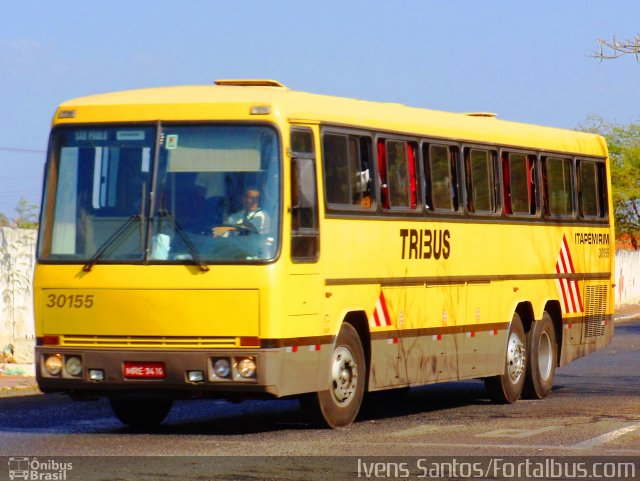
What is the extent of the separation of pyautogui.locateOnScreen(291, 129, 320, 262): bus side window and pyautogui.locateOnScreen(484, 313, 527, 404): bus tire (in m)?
4.66

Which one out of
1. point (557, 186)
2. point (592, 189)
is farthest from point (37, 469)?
point (592, 189)

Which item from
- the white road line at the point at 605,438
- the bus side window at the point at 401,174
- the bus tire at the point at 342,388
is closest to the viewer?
the white road line at the point at 605,438

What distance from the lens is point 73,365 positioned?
13500 mm

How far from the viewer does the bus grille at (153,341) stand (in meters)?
13.2

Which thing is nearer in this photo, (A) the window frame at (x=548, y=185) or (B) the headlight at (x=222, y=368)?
(B) the headlight at (x=222, y=368)

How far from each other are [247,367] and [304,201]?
156 centimetres

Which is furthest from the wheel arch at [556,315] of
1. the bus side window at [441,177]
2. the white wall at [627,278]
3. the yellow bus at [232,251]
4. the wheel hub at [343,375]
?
the white wall at [627,278]

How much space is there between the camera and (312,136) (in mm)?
13992

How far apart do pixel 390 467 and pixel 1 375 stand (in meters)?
11.1

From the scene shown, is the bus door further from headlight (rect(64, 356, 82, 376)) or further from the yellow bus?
headlight (rect(64, 356, 82, 376))

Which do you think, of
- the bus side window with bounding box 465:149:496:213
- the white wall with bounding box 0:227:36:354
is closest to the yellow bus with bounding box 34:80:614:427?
the bus side window with bounding box 465:149:496:213

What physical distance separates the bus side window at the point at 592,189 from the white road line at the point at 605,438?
258 inches

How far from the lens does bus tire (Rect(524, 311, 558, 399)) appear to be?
18391 mm

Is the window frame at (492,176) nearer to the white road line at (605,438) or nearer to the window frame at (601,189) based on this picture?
the window frame at (601,189)
